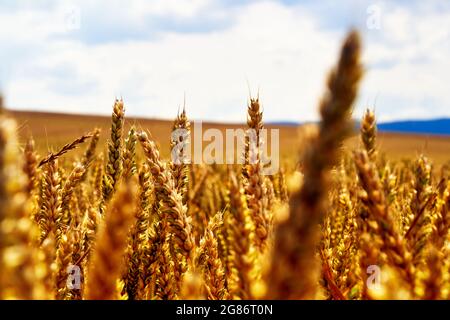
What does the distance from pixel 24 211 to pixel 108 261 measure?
20cm

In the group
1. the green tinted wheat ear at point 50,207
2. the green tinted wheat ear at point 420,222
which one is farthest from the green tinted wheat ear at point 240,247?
the green tinted wheat ear at point 50,207

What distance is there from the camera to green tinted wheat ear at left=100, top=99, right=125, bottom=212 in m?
2.47

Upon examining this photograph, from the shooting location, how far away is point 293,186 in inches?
31.9

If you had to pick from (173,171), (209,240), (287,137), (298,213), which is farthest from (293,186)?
(287,137)

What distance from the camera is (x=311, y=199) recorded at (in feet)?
2.35

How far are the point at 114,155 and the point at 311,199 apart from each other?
207 cm

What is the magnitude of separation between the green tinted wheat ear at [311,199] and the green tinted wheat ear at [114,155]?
5.76ft

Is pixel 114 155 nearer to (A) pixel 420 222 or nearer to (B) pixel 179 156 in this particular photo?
(B) pixel 179 156

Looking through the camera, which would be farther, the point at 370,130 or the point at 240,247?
the point at 370,130

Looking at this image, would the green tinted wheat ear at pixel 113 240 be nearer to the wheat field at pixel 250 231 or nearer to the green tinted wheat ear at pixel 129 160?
the wheat field at pixel 250 231

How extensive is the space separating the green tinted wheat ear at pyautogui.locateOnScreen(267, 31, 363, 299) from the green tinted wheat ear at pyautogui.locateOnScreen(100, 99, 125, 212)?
176 centimetres

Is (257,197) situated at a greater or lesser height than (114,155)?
lesser

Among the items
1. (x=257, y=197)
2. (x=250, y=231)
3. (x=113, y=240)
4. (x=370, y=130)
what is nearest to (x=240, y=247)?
(x=250, y=231)
